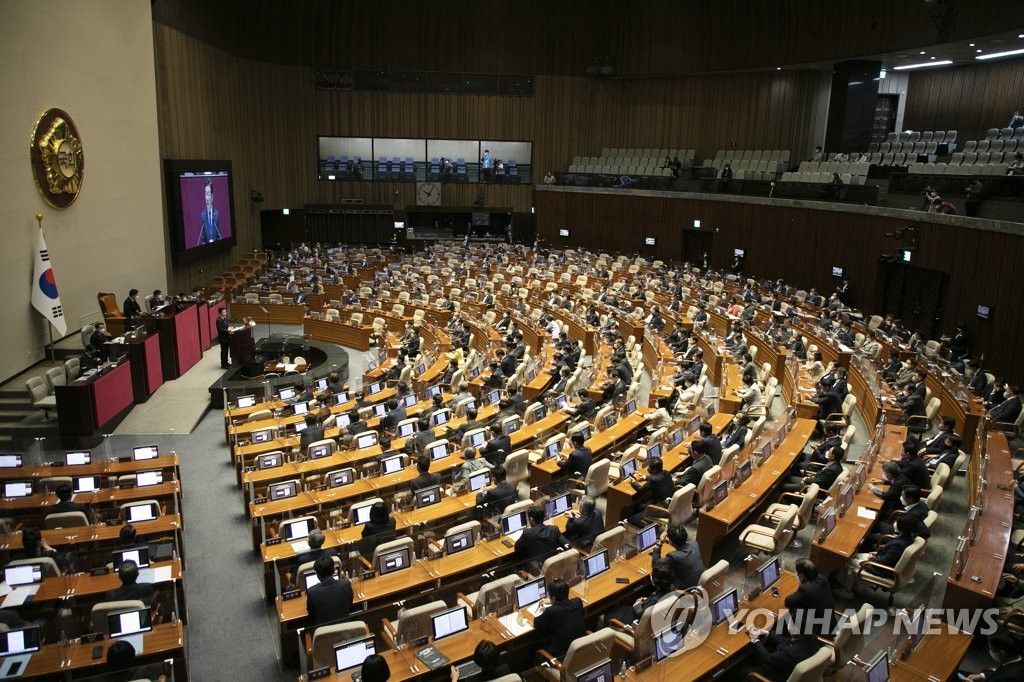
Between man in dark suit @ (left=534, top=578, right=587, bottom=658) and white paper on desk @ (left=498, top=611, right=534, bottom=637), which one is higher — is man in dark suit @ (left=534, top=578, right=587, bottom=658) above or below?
above

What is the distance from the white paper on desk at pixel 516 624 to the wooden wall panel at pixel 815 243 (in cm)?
1369

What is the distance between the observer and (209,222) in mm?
26812

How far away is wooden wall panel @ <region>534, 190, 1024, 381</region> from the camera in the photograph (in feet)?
52.7

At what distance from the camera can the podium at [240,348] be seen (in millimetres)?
18578

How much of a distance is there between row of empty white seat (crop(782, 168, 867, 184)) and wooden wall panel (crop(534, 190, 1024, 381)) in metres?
1.08

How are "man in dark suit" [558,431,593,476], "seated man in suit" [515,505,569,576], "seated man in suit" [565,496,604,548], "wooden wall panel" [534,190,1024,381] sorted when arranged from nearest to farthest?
"seated man in suit" [515,505,569,576] → "seated man in suit" [565,496,604,548] → "man in dark suit" [558,431,593,476] → "wooden wall panel" [534,190,1024,381]

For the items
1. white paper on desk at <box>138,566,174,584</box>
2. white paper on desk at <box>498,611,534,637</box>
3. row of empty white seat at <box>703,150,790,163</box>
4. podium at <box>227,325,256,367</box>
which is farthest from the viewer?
row of empty white seat at <box>703,150,790,163</box>

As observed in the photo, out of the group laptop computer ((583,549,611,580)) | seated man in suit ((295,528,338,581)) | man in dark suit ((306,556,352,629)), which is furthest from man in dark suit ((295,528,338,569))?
laptop computer ((583,549,611,580))

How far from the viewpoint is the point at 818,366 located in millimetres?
14781

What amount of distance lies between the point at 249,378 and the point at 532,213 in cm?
2286

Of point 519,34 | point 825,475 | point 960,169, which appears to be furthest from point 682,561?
point 519,34

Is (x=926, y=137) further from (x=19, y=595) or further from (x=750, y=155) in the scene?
(x=19, y=595)

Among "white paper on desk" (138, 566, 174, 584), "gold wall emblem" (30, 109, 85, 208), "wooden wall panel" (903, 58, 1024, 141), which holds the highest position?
"wooden wall panel" (903, 58, 1024, 141)

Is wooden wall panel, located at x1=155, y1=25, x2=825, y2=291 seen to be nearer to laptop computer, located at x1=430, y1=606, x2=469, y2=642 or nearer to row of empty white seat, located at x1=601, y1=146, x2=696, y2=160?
row of empty white seat, located at x1=601, y1=146, x2=696, y2=160
